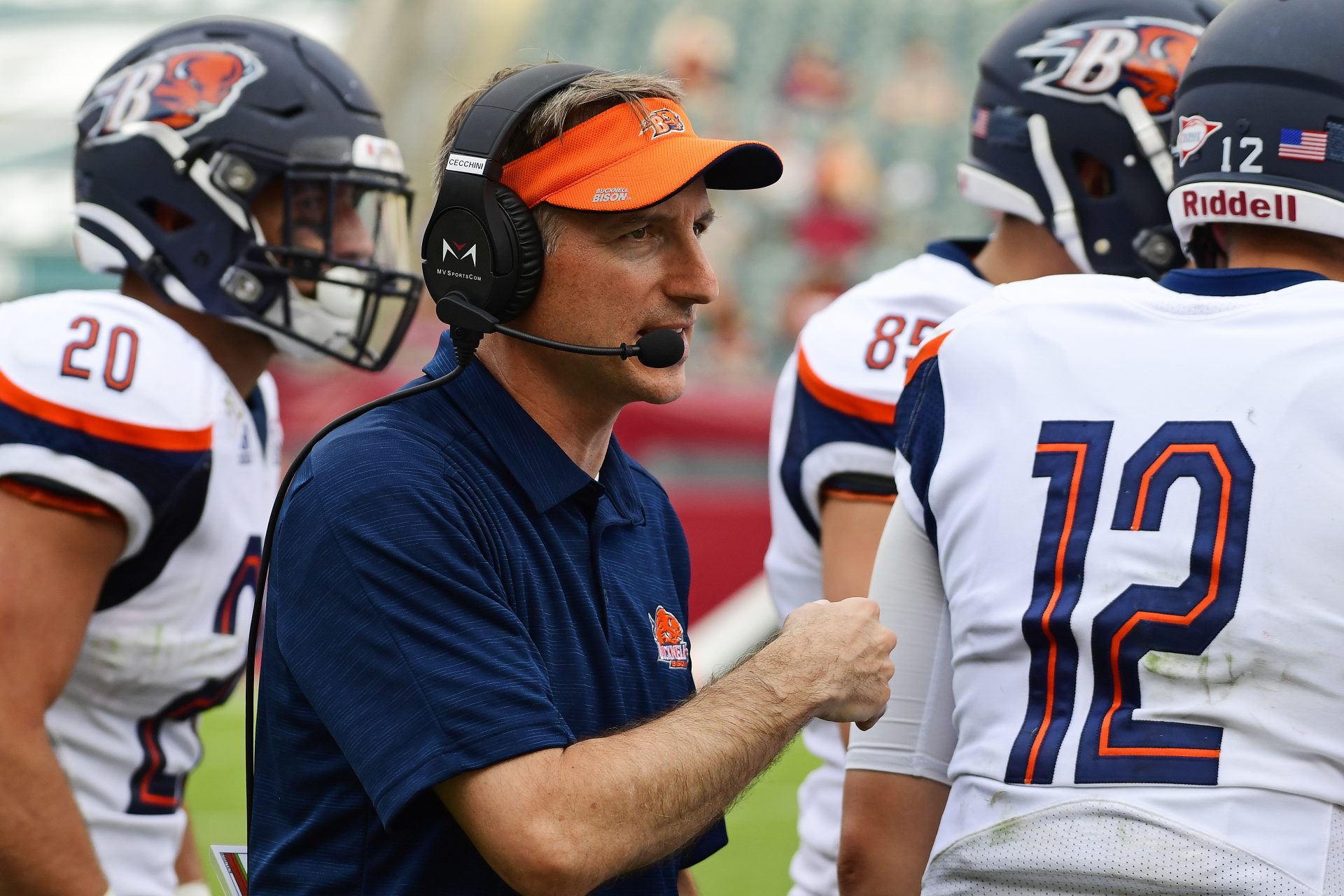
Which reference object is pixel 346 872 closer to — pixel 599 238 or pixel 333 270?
pixel 599 238

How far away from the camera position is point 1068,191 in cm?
303

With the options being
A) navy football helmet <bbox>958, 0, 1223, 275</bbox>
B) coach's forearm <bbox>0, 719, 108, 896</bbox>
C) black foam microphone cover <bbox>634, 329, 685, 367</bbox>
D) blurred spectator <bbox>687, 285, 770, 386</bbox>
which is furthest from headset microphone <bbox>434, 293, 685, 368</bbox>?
blurred spectator <bbox>687, 285, 770, 386</bbox>

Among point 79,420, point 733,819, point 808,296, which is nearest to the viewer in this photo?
point 79,420

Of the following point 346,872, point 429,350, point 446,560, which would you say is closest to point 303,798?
point 346,872

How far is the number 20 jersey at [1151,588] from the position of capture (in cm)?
Result: 168

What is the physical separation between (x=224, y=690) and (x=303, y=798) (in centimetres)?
119

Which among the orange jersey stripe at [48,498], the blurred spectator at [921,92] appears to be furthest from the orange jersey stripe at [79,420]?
the blurred spectator at [921,92]

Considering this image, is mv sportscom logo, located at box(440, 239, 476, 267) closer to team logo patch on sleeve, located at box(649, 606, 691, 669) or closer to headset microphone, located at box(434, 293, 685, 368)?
headset microphone, located at box(434, 293, 685, 368)

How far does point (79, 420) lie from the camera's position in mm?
2539

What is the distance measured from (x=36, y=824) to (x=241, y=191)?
1.33m

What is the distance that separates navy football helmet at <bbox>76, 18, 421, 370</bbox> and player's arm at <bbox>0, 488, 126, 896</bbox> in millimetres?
675

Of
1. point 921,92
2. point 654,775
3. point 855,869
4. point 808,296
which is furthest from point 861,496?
point 921,92

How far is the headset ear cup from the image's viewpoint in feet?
6.40

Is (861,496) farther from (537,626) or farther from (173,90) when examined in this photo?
(173,90)
